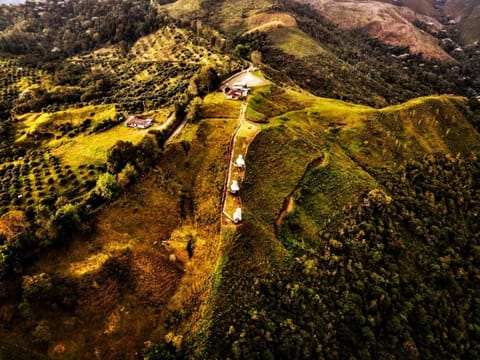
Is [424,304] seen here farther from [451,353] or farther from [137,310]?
[137,310]

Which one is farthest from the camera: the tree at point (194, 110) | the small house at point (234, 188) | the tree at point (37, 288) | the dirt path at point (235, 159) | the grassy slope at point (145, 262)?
the tree at point (194, 110)

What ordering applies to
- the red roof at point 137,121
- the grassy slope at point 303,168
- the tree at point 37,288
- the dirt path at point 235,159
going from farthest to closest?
the red roof at point 137,121
the dirt path at point 235,159
the grassy slope at point 303,168
the tree at point 37,288

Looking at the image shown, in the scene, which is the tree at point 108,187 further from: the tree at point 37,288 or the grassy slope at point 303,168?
the grassy slope at point 303,168

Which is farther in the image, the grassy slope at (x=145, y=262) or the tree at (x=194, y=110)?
the tree at (x=194, y=110)

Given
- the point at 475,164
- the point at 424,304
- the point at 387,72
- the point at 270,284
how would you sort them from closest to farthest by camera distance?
the point at 270,284 < the point at 424,304 < the point at 475,164 < the point at 387,72

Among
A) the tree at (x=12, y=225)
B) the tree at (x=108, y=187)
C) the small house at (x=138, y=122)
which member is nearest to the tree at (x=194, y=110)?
the small house at (x=138, y=122)

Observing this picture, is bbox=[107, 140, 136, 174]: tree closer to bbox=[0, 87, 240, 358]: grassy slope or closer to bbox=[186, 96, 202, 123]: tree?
bbox=[0, 87, 240, 358]: grassy slope

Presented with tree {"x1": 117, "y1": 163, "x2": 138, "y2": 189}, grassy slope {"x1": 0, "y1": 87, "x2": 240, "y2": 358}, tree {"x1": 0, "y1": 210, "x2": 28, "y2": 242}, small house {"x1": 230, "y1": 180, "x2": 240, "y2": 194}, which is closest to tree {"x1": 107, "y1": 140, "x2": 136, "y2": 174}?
tree {"x1": 117, "y1": 163, "x2": 138, "y2": 189}

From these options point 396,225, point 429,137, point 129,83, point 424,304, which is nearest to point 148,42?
point 129,83

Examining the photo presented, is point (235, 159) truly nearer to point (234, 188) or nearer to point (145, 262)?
point (234, 188)
